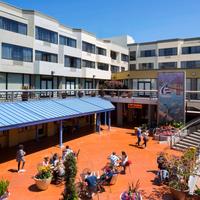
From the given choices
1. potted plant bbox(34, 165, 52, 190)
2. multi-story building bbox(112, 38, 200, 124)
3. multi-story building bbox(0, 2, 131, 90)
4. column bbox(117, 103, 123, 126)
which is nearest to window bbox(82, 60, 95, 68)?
multi-story building bbox(0, 2, 131, 90)

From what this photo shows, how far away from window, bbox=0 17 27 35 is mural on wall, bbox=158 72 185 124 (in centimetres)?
1874

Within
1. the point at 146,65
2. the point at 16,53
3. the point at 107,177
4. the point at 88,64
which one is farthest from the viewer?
the point at 146,65

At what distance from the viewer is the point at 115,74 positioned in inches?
2185

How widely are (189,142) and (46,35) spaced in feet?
83.5

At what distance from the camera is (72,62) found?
154ft

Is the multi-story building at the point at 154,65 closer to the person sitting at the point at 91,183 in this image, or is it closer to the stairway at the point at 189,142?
the stairway at the point at 189,142

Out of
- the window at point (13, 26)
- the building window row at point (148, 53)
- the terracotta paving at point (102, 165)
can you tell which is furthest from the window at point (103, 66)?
the terracotta paving at point (102, 165)

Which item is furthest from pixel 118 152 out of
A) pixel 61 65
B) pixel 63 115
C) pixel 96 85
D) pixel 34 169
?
pixel 96 85

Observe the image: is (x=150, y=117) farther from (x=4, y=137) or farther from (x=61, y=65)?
(x=4, y=137)

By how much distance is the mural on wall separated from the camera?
32125 millimetres

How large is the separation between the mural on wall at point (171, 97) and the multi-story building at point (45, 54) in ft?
48.8

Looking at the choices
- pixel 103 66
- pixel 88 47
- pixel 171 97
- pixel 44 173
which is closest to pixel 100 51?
pixel 103 66

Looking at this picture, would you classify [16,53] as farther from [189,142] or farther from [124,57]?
[124,57]

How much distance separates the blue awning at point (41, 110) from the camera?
20.5 metres
